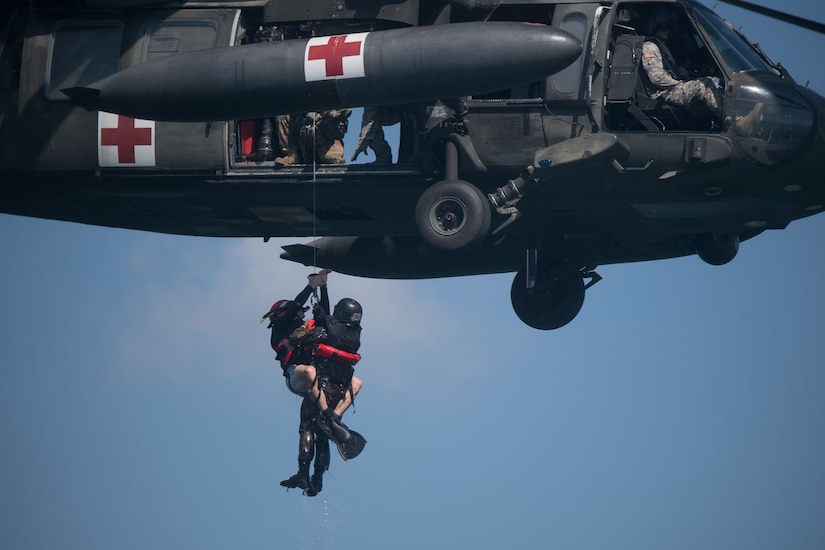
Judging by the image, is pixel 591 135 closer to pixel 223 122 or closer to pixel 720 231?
pixel 720 231

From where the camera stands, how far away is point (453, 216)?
56.5 feet

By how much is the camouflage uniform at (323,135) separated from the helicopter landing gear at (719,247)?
4465 millimetres

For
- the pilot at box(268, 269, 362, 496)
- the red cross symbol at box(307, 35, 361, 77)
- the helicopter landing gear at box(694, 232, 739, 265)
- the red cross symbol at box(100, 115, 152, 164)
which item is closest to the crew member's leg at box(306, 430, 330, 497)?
the pilot at box(268, 269, 362, 496)

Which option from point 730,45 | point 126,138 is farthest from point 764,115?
point 126,138

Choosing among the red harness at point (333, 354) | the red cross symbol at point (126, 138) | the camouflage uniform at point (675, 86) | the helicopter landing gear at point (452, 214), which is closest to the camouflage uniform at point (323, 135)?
the helicopter landing gear at point (452, 214)

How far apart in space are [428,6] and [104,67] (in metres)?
3.76

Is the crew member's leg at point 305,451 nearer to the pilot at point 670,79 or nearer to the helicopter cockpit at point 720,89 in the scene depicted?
the helicopter cockpit at point 720,89

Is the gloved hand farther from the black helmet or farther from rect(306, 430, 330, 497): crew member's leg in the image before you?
rect(306, 430, 330, 497): crew member's leg

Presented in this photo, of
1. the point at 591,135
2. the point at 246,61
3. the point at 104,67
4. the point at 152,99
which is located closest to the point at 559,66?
the point at 591,135

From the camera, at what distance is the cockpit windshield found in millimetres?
17359

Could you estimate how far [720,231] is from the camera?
18.5 metres

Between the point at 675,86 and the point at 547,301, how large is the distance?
3801 millimetres

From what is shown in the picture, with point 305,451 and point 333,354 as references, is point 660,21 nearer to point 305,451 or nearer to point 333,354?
point 333,354

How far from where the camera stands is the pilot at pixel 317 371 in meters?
18.4
